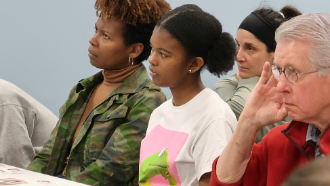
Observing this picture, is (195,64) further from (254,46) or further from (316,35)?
(316,35)

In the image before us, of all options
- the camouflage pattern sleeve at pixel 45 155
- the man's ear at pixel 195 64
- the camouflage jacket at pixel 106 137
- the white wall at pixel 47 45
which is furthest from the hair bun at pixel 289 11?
the white wall at pixel 47 45

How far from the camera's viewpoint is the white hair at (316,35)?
108 centimetres

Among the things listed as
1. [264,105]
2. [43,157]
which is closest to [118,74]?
[43,157]

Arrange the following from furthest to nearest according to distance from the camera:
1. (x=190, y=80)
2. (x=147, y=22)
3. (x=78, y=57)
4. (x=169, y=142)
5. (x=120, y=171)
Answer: (x=78, y=57)
(x=147, y=22)
(x=120, y=171)
(x=190, y=80)
(x=169, y=142)

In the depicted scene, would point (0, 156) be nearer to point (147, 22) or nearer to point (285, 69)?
point (147, 22)

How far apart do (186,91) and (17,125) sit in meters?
0.96

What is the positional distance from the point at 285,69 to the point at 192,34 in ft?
1.99

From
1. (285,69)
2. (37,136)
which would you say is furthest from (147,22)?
(285,69)

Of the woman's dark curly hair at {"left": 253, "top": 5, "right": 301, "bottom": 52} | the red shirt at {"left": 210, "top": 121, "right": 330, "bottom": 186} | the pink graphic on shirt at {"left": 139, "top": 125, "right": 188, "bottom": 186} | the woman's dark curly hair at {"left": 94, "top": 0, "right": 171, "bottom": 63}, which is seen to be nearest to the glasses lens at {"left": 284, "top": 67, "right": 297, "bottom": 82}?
the red shirt at {"left": 210, "top": 121, "right": 330, "bottom": 186}

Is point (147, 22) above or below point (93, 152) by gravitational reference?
above

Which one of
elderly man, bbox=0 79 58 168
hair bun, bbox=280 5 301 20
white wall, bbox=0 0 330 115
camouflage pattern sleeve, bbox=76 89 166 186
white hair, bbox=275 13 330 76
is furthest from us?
white wall, bbox=0 0 330 115

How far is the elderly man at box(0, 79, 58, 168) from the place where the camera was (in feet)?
6.86

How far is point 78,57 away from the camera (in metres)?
3.44

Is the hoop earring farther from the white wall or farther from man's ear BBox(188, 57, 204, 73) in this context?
the white wall
